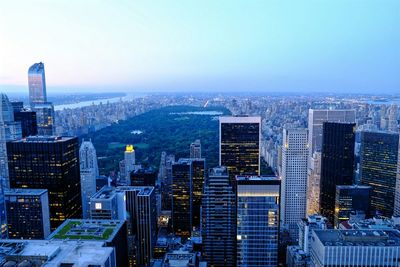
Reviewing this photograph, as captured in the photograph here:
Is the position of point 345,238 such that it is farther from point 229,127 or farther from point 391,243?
point 229,127

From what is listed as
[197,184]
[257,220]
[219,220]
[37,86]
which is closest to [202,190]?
[197,184]

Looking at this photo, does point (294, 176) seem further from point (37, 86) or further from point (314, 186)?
point (37, 86)

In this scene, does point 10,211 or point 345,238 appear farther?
point 10,211

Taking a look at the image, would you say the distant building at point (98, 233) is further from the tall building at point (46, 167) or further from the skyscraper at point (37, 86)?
the skyscraper at point (37, 86)

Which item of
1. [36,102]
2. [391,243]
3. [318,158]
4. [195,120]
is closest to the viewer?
[391,243]

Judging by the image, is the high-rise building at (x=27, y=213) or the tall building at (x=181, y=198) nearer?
the high-rise building at (x=27, y=213)

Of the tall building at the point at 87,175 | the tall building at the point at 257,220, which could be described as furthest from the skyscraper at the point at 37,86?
the tall building at the point at 257,220

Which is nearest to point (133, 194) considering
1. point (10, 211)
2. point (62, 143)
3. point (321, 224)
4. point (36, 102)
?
point (62, 143)
